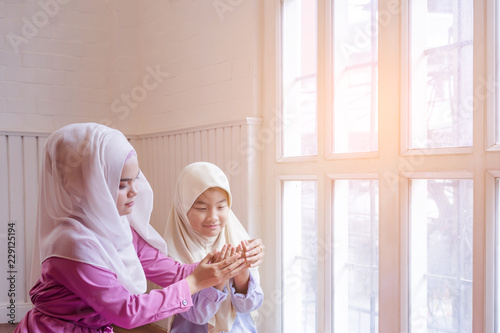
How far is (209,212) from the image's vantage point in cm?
233

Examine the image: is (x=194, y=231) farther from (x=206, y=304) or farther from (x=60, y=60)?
(x=60, y=60)

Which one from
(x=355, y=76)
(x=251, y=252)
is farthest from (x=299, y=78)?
(x=251, y=252)

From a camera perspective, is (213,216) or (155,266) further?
(213,216)

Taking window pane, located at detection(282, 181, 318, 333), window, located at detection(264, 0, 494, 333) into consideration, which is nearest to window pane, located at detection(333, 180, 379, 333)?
window, located at detection(264, 0, 494, 333)

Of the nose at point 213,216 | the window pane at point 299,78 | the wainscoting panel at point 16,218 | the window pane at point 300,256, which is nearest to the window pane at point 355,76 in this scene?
the window pane at point 299,78

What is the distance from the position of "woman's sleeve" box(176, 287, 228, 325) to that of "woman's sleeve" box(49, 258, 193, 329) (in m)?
0.46

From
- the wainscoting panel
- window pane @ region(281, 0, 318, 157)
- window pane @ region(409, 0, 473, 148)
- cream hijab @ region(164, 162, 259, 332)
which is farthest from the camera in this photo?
the wainscoting panel

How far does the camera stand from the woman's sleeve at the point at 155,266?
2031 mm

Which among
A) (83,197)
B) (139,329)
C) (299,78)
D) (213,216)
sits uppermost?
(299,78)

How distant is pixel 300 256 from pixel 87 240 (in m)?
1.56

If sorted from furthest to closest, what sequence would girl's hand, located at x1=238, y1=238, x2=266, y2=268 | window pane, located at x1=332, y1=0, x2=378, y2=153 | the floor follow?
1. the floor
2. window pane, located at x1=332, y1=0, x2=378, y2=153
3. girl's hand, located at x1=238, y1=238, x2=266, y2=268

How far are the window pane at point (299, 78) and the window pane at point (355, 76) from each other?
0.18 m

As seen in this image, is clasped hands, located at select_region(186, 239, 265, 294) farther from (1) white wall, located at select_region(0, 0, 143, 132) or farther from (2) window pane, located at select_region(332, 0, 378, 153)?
(1) white wall, located at select_region(0, 0, 143, 132)

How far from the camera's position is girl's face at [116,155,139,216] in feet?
5.47
